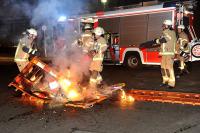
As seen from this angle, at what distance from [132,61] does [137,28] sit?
1.48 m

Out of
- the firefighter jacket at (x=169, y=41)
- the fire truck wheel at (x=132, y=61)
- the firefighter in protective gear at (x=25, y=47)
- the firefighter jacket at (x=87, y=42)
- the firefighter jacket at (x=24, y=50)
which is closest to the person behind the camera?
the firefighter jacket at (x=24, y=50)

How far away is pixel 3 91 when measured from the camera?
10812 mm

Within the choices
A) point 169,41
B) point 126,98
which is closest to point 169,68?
point 169,41

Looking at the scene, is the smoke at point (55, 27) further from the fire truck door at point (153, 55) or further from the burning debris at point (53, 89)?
the fire truck door at point (153, 55)

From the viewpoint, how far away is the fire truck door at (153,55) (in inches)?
535

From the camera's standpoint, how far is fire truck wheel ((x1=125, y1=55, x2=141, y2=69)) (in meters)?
14.6

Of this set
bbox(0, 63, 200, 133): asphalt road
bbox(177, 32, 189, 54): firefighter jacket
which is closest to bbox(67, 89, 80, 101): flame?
bbox(0, 63, 200, 133): asphalt road

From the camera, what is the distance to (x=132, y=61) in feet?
48.6

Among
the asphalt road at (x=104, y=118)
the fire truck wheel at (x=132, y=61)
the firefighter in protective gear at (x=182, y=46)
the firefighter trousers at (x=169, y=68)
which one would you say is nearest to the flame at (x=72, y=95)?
the asphalt road at (x=104, y=118)

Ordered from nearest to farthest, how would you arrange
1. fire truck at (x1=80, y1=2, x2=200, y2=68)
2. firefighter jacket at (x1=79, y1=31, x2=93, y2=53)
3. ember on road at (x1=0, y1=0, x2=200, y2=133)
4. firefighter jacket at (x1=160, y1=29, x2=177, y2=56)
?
ember on road at (x1=0, y1=0, x2=200, y2=133) → firefighter jacket at (x1=160, y1=29, x2=177, y2=56) → firefighter jacket at (x1=79, y1=31, x2=93, y2=53) → fire truck at (x1=80, y1=2, x2=200, y2=68)

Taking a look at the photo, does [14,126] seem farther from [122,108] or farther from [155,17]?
[155,17]

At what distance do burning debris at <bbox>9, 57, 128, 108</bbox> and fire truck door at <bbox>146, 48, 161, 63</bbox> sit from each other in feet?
16.1

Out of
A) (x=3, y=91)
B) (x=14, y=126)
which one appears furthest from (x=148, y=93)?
(x=3, y=91)

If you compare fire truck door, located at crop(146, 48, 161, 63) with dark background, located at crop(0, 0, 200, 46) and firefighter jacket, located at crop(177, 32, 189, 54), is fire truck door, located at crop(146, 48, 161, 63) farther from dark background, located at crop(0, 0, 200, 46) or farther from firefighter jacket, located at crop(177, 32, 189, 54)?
dark background, located at crop(0, 0, 200, 46)
